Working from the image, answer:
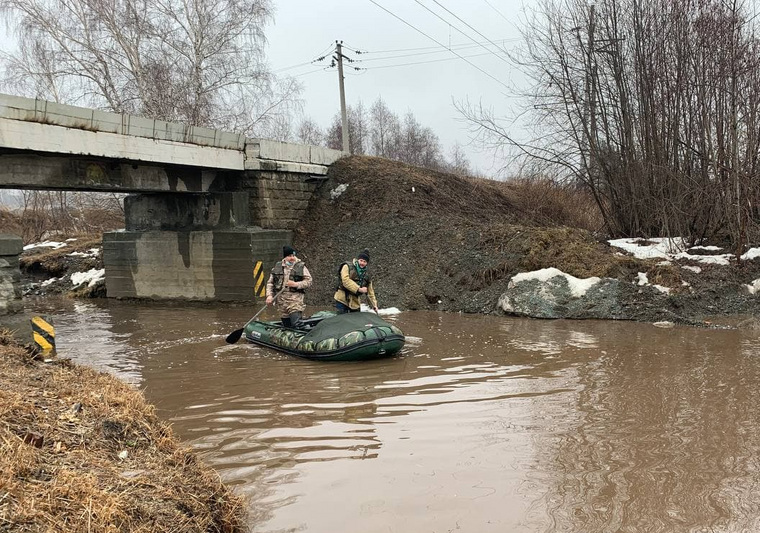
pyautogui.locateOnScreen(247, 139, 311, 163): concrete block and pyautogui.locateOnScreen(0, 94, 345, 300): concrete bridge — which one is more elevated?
pyautogui.locateOnScreen(247, 139, 311, 163): concrete block

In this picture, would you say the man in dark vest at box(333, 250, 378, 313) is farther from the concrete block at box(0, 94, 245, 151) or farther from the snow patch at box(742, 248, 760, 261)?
the snow patch at box(742, 248, 760, 261)

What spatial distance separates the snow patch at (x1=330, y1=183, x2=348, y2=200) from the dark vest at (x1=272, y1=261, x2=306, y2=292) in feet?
33.2

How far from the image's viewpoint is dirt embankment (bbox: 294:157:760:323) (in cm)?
1365

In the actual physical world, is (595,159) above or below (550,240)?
above

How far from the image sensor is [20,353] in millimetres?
7398

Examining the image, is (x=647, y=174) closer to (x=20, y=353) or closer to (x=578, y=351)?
(x=578, y=351)

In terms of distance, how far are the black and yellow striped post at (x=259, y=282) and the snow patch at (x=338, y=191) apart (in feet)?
14.6

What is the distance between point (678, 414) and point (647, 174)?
12.8 meters

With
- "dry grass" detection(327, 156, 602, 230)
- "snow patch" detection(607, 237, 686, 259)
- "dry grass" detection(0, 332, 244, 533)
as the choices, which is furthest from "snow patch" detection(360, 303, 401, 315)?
"dry grass" detection(0, 332, 244, 533)

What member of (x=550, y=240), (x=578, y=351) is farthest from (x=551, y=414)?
(x=550, y=240)

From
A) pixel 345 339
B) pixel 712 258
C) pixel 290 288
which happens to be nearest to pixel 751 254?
pixel 712 258

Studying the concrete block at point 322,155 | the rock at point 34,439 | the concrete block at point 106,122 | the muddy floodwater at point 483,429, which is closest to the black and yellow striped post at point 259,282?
the concrete block at point 106,122

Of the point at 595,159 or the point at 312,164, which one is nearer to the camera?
the point at 595,159

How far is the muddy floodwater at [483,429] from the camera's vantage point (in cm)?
417
